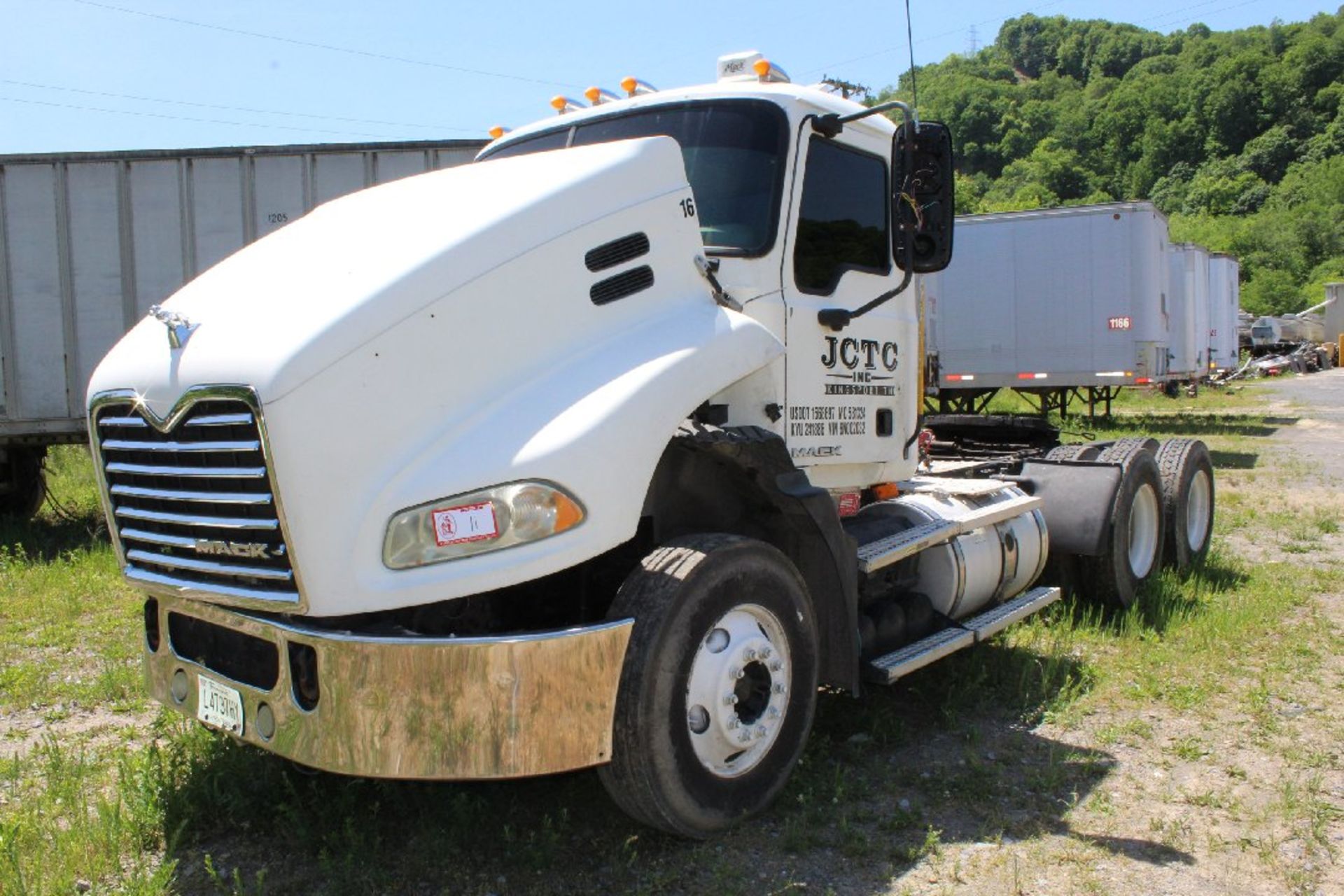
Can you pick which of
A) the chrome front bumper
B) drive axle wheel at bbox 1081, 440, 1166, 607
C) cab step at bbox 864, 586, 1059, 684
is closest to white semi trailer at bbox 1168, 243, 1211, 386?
drive axle wheel at bbox 1081, 440, 1166, 607

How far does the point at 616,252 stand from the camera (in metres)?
3.84

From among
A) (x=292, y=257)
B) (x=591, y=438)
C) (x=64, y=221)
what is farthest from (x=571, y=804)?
(x=64, y=221)

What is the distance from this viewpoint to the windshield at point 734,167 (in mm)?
4395

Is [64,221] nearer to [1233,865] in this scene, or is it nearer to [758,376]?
[758,376]

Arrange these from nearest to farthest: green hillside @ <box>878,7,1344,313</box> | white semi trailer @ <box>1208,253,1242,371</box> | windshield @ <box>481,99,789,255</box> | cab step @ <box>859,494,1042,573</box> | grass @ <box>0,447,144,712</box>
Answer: windshield @ <box>481,99,789,255</box> → cab step @ <box>859,494,1042,573</box> → grass @ <box>0,447,144,712</box> → white semi trailer @ <box>1208,253,1242,371</box> → green hillside @ <box>878,7,1344,313</box>

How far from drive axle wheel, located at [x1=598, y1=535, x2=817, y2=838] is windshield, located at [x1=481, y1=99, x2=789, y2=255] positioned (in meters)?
1.33

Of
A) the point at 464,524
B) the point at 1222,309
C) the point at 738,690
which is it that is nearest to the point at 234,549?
the point at 464,524

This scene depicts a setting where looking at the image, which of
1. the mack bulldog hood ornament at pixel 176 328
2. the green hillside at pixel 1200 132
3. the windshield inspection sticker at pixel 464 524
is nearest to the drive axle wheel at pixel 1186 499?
the windshield inspection sticker at pixel 464 524

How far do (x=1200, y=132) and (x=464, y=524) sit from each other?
12596cm

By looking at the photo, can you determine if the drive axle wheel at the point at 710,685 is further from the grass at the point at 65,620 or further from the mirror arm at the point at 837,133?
the grass at the point at 65,620

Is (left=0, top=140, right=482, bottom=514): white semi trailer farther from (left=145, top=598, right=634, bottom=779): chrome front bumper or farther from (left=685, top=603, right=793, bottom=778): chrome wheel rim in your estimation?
(left=145, top=598, right=634, bottom=779): chrome front bumper

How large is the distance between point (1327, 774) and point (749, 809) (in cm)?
260

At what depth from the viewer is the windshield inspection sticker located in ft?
10.1

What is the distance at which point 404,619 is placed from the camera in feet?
11.9
